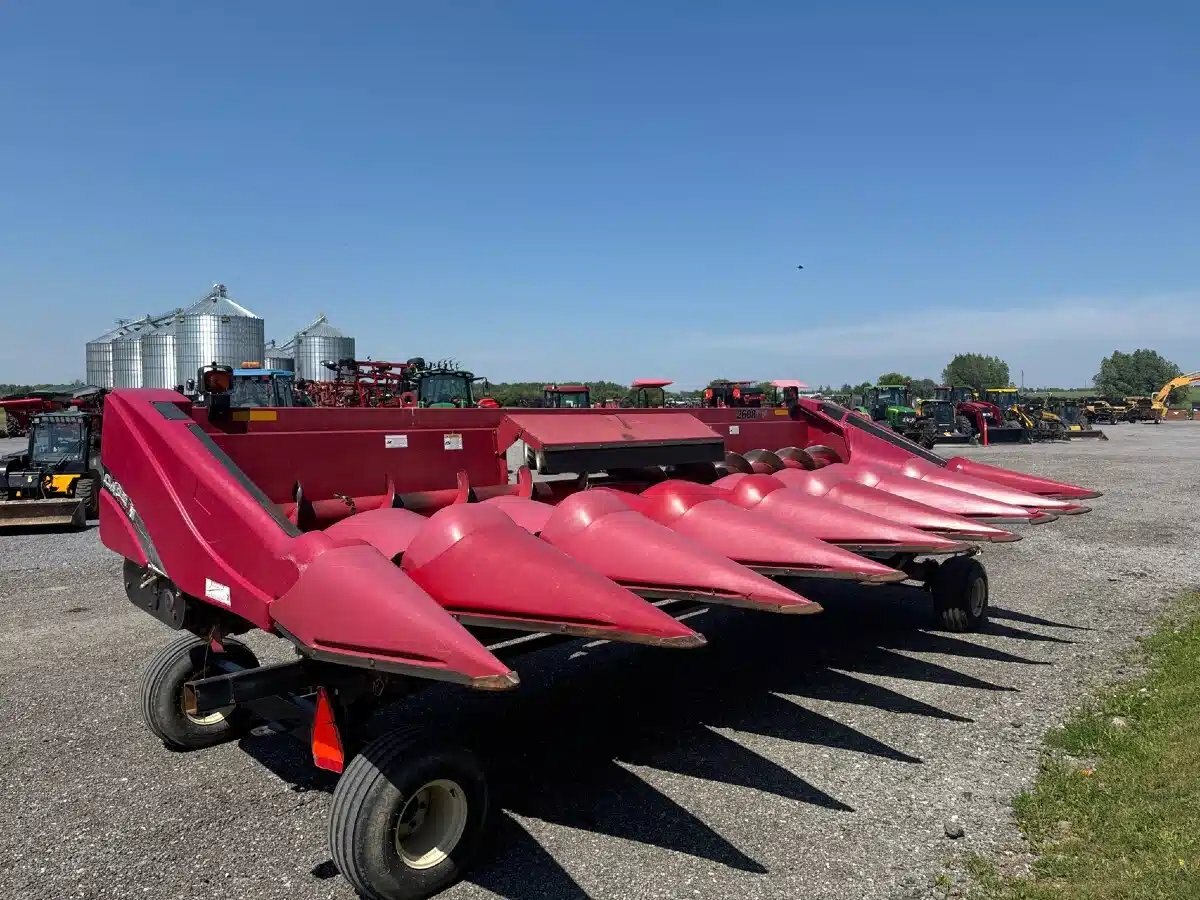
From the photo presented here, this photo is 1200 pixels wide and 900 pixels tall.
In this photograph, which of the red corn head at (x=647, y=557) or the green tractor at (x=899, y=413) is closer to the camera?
the red corn head at (x=647, y=557)

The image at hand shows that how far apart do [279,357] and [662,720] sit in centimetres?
4034

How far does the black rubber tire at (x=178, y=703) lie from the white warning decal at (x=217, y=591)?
955 mm

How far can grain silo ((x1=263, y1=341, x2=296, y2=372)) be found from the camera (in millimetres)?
37500

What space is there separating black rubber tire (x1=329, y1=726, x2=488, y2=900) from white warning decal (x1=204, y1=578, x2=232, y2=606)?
965mm

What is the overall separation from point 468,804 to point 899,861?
5.78 ft

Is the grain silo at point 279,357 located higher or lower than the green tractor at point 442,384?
higher

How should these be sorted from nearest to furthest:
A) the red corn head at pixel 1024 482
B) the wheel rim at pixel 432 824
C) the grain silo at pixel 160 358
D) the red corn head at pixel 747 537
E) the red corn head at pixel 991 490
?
1. the wheel rim at pixel 432 824
2. the red corn head at pixel 747 537
3. the red corn head at pixel 991 490
4. the red corn head at pixel 1024 482
5. the grain silo at pixel 160 358

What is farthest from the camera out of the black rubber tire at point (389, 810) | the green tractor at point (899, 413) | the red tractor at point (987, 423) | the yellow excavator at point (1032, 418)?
the yellow excavator at point (1032, 418)

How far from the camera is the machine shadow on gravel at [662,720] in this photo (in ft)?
11.9

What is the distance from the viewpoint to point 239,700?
10.7 ft

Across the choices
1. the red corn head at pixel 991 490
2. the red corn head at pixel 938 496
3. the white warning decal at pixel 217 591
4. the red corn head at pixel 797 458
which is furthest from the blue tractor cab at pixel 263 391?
the white warning decal at pixel 217 591

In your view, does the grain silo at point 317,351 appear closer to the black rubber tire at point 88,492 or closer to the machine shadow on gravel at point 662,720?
the black rubber tire at point 88,492

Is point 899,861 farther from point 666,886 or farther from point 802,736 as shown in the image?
point 802,736

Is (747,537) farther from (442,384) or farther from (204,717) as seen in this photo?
(442,384)
